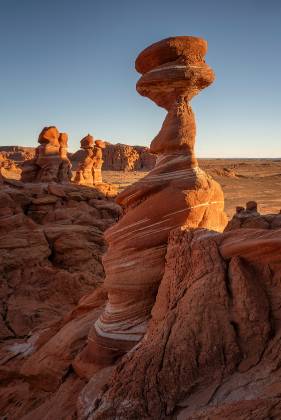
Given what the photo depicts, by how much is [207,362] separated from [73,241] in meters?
12.6

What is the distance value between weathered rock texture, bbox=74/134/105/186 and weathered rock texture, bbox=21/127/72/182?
21.7 feet

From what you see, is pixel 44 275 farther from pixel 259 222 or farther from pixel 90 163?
pixel 90 163

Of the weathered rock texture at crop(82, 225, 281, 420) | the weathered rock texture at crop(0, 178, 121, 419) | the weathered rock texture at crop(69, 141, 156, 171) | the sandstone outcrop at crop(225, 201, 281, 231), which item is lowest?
the weathered rock texture at crop(0, 178, 121, 419)

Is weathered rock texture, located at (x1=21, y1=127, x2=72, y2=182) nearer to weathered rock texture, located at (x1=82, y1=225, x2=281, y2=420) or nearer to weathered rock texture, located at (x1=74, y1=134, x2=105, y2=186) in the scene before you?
weathered rock texture, located at (x1=74, y1=134, x2=105, y2=186)

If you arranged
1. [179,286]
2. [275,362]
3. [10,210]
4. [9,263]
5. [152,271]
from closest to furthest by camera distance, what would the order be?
1. [275,362]
2. [179,286]
3. [152,271]
4. [9,263]
5. [10,210]

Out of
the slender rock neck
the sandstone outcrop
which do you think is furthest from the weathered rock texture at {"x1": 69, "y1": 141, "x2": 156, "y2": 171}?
the slender rock neck

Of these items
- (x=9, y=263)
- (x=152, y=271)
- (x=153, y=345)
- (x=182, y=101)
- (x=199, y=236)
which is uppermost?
(x=182, y=101)

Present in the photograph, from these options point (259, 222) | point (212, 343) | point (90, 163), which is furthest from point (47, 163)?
point (212, 343)

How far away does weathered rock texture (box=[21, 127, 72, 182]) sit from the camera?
2489 cm

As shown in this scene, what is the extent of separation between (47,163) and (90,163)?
366 inches

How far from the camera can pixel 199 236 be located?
16.2 feet

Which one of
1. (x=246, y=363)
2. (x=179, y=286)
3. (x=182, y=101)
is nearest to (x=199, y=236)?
(x=179, y=286)

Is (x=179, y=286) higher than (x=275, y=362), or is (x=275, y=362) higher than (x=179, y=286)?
(x=179, y=286)

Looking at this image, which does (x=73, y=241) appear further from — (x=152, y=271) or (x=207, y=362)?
(x=207, y=362)
